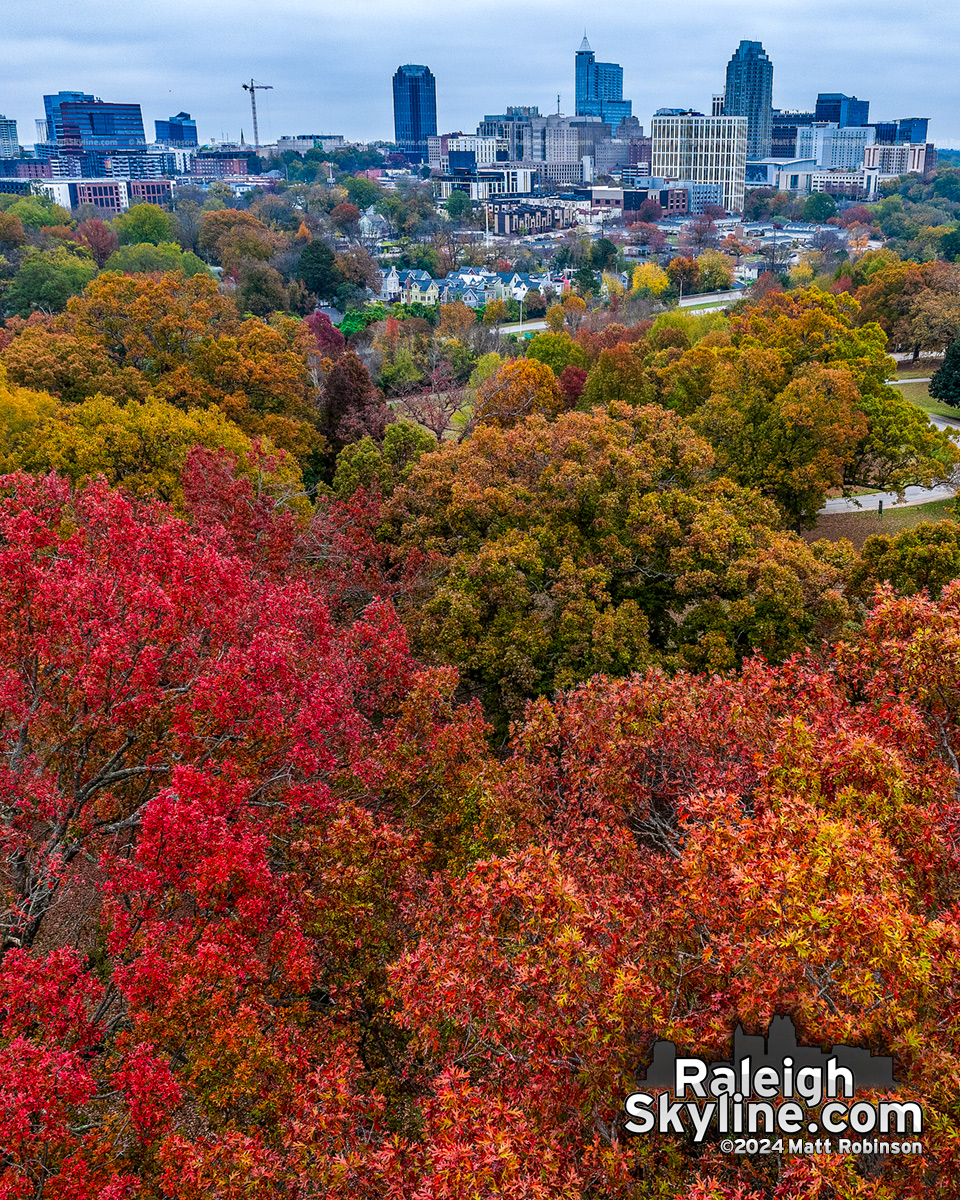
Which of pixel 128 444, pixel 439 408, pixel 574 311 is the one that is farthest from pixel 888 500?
pixel 574 311

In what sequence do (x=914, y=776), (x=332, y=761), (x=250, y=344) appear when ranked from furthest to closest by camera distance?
(x=250, y=344) < (x=332, y=761) < (x=914, y=776)

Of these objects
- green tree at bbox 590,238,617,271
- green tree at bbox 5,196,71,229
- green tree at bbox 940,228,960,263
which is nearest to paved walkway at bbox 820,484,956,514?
green tree at bbox 940,228,960,263

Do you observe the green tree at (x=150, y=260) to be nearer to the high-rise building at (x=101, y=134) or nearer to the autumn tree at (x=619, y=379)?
the autumn tree at (x=619, y=379)

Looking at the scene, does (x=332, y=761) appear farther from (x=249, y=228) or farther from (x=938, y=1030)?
(x=249, y=228)

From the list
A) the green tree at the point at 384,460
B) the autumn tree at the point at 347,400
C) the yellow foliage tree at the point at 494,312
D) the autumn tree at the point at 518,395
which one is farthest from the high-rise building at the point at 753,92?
the green tree at the point at 384,460

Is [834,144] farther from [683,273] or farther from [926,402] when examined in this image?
[926,402]

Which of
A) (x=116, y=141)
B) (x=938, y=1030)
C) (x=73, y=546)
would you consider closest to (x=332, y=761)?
(x=73, y=546)

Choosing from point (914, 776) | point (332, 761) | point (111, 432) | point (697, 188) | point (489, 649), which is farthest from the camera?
point (697, 188)
